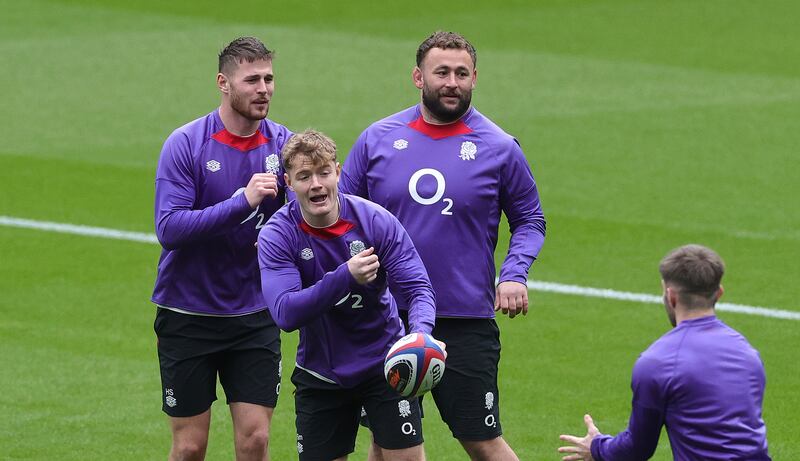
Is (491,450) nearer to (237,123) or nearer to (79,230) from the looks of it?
(237,123)

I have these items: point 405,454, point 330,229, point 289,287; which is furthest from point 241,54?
point 405,454

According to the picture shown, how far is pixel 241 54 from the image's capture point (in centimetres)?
905

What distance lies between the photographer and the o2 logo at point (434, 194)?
8.89 meters

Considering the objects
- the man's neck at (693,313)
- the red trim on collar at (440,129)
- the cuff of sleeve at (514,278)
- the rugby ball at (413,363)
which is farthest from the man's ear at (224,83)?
the man's neck at (693,313)

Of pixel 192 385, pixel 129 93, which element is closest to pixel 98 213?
pixel 129 93

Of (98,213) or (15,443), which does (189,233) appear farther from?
(98,213)

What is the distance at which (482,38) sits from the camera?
27625mm

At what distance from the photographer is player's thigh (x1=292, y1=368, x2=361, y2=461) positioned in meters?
8.34

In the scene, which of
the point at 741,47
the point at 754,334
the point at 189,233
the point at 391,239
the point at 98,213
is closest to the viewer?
the point at 391,239

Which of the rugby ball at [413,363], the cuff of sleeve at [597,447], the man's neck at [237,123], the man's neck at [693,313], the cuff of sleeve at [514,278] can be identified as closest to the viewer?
the man's neck at [693,313]

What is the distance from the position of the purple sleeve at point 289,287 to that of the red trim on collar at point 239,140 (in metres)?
1.08

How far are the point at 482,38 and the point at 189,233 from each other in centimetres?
1935

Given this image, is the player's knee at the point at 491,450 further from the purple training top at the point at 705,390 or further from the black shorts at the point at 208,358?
the purple training top at the point at 705,390

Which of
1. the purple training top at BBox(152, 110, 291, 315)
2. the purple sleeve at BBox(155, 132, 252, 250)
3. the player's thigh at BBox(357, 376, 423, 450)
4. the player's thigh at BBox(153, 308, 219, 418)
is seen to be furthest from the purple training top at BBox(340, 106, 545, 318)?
the player's thigh at BBox(153, 308, 219, 418)
